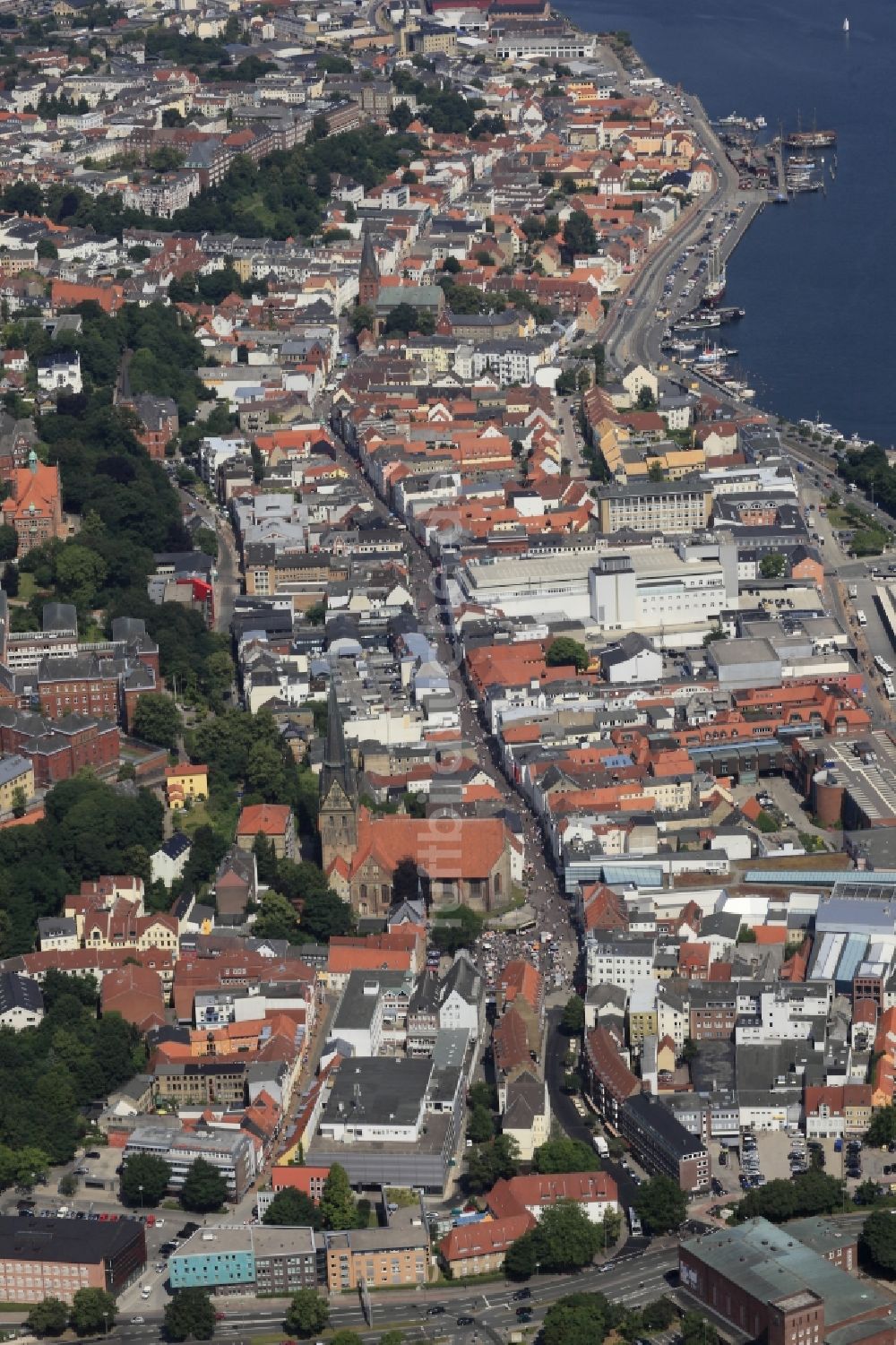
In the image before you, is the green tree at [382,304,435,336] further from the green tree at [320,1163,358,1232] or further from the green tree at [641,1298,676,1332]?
the green tree at [641,1298,676,1332]

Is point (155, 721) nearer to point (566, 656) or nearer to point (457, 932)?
point (566, 656)

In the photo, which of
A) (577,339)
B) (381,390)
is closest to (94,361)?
(381,390)

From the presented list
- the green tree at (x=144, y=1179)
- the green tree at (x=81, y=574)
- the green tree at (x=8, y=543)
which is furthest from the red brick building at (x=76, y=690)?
the green tree at (x=144, y=1179)

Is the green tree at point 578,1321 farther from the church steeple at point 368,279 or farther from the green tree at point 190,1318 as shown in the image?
the church steeple at point 368,279

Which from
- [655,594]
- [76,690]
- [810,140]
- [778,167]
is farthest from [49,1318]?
[810,140]

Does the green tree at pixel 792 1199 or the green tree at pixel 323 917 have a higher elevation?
the green tree at pixel 792 1199

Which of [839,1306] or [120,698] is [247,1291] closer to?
[839,1306]
